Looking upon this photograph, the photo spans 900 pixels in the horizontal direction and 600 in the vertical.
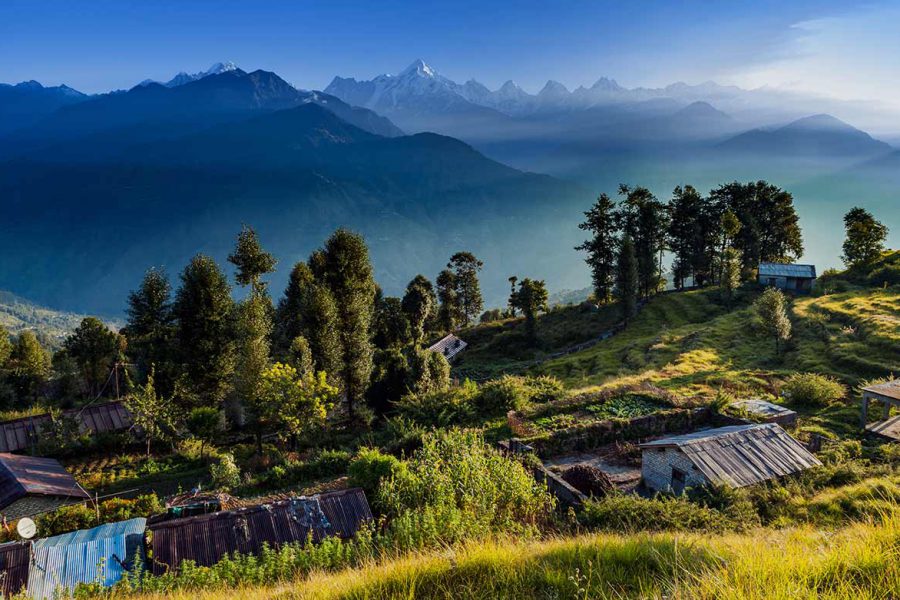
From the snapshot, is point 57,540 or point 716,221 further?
point 716,221

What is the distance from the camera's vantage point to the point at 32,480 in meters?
21.8

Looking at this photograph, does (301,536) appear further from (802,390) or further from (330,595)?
(802,390)

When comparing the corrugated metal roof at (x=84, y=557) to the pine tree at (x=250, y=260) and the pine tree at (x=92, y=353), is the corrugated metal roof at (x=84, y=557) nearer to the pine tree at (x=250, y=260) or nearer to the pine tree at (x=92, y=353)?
the pine tree at (x=250, y=260)

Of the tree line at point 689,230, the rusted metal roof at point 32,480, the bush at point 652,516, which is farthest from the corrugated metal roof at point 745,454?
the tree line at point 689,230

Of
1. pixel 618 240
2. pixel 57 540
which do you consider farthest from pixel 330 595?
pixel 618 240

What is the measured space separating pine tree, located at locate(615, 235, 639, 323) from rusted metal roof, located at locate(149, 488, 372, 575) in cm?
4788

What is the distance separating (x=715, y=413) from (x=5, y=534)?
31.4m

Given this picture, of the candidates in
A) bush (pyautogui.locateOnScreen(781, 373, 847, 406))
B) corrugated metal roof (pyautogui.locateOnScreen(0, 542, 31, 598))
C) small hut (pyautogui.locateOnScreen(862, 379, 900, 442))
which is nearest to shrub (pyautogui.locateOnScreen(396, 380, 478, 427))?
corrugated metal roof (pyautogui.locateOnScreen(0, 542, 31, 598))

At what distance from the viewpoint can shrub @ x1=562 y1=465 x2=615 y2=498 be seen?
682 inches

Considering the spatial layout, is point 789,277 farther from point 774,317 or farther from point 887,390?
point 887,390

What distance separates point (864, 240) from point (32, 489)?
79.9m

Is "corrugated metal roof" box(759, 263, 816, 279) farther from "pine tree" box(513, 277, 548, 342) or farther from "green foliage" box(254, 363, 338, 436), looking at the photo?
"green foliage" box(254, 363, 338, 436)

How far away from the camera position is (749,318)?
4822 centimetres

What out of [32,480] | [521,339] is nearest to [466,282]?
[521,339]
